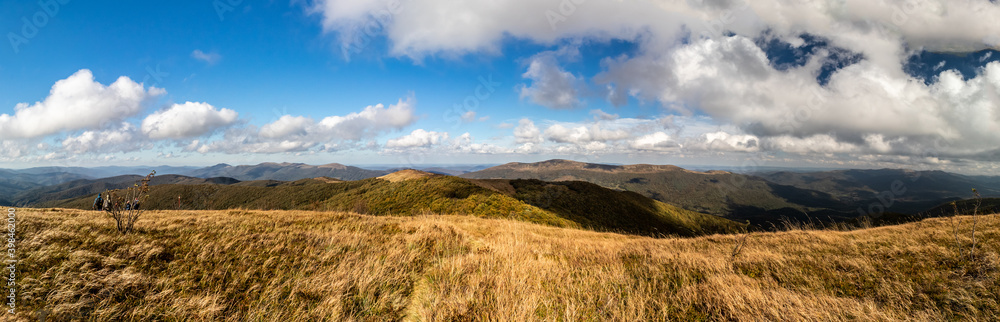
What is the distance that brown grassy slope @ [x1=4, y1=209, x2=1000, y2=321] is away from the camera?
371 centimetres

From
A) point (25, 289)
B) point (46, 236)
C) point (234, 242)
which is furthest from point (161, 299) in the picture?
point (46, 236)

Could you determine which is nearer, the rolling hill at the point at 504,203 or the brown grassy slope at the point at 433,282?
the brown grassy slope at the point at 433,282

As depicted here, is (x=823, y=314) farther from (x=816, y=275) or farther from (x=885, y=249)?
(x=885, y=249)

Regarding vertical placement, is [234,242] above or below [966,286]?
above

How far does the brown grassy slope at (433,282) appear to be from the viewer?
146 inches

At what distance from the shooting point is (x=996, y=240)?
26.2 feet

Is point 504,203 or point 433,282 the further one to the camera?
point 504,203

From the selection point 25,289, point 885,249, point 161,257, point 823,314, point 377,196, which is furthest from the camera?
point 377,196

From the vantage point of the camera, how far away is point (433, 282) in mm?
4914

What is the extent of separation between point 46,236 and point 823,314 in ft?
40.4

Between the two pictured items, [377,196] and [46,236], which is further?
[377,196]

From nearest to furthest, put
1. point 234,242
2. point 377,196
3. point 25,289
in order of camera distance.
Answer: point 25,289
point 234,242
point 377,196

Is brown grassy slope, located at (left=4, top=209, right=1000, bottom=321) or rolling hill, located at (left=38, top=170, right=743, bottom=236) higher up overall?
brown grassy slope, located at (left=4, top=209, right=1000, bottom=321)

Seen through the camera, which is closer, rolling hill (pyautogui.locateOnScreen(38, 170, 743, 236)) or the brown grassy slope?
the brown grassy slope
